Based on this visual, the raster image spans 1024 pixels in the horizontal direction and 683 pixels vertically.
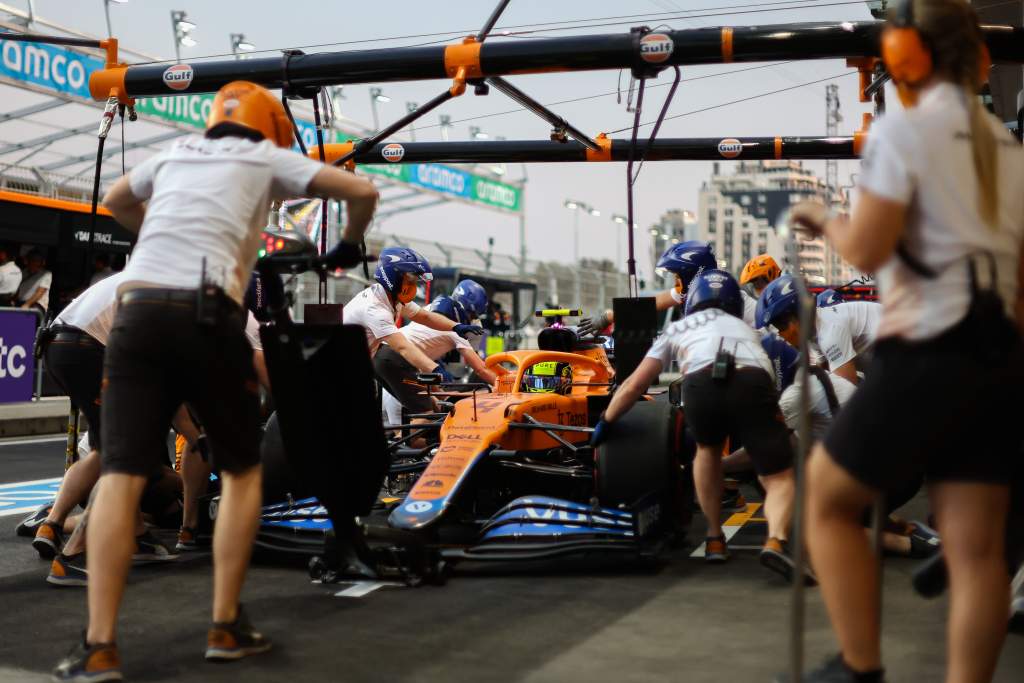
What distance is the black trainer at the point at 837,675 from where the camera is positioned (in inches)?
107

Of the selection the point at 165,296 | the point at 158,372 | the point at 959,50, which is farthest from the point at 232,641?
the point at 959,50

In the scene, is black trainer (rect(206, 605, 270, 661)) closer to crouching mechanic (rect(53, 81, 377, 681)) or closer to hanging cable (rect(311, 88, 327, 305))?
crouching mechanic (rect(53, 81, 377, 681))

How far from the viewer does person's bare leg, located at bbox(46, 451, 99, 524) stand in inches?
215

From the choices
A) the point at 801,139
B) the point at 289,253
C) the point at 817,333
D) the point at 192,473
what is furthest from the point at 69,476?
the point at 801,139

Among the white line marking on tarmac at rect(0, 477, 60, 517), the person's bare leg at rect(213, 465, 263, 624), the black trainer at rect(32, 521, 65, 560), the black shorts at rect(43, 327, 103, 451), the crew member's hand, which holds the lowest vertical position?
the white line marking on tarmac at rect(0, 477, 60, 517)

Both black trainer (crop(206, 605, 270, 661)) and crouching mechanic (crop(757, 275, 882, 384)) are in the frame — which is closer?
black trainer (crop(206, 605, 270, 661))

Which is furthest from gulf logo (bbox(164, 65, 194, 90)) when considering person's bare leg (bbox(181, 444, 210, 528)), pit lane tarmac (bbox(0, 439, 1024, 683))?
pit lane tarmac (bbox(0, 439, 1024, 683))

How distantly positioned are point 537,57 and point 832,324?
86.1 inches

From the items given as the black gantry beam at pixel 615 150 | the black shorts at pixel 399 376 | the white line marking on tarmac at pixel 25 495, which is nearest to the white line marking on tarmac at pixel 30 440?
the white line marking on tarmac at pixel 25 495

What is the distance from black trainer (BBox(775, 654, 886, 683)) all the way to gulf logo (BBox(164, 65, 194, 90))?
203 inches

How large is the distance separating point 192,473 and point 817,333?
3.41 metres

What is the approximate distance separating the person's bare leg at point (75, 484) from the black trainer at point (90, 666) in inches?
83.0

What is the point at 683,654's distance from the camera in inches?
154

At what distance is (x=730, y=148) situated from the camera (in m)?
8.70
